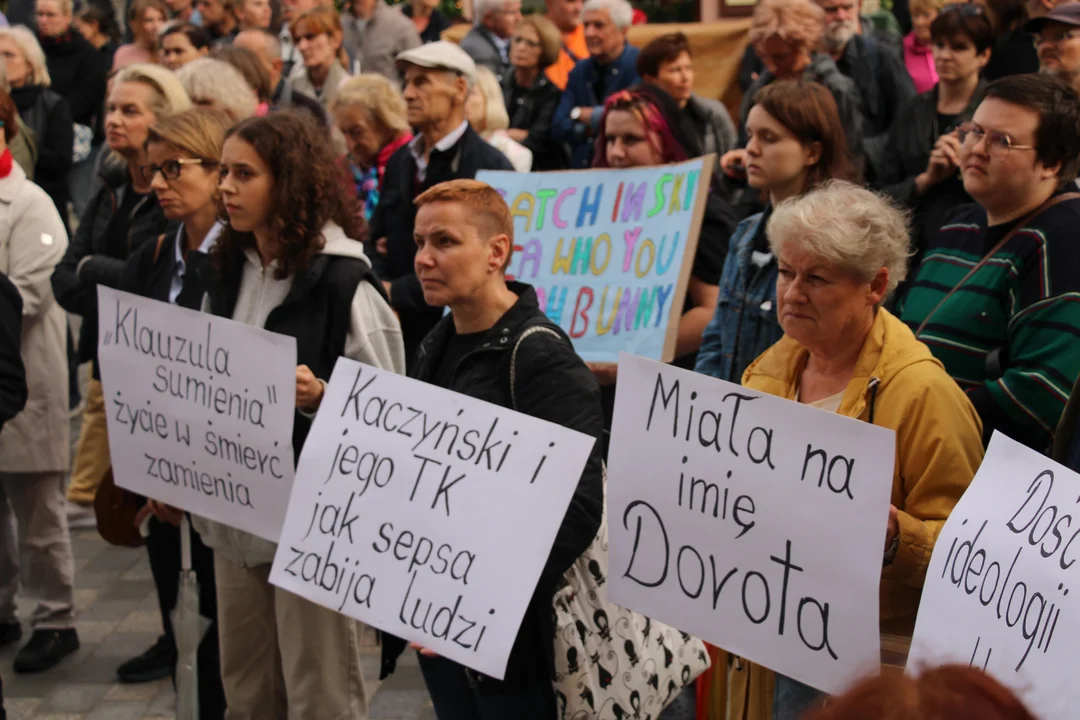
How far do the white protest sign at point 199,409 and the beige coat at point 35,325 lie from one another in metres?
1.35

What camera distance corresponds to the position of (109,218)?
516 cm

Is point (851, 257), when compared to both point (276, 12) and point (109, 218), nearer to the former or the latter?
point (109, 218)

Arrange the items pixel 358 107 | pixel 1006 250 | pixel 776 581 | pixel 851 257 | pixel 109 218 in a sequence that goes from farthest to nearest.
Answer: pixel 358 107, pixel 109 218, pixel 1006 250, pixel 851 257, pixel 776 581

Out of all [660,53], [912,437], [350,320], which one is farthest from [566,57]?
[912,437]

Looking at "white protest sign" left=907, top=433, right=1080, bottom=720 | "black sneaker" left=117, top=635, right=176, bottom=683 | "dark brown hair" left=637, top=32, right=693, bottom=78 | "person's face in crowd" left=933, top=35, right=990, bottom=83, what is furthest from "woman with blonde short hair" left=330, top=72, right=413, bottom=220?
"white protest sign" left=907, top=433, right=1080, bottom=720

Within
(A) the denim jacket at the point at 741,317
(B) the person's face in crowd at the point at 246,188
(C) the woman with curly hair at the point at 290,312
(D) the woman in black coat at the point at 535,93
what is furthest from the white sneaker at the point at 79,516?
(A) the denim jacket at the point at 741,317

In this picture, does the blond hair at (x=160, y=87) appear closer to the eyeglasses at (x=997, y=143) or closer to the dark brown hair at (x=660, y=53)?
the dark brown hair at (x=660, y=53)

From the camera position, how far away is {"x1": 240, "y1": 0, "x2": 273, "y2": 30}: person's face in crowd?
998cm

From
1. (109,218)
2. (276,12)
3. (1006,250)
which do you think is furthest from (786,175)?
(276,12)

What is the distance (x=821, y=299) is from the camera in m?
2.85

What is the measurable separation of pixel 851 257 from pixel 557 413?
0.76 metres

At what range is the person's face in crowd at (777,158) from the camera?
12.7 ft

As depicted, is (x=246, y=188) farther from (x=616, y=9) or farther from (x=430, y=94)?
(x=616, y=9)

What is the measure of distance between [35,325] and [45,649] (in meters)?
1.31
